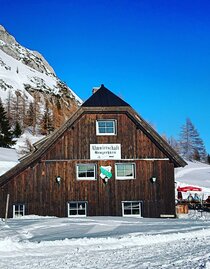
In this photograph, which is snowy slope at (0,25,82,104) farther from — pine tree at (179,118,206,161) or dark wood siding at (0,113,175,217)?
dark wood siding at (0,113,175,217)

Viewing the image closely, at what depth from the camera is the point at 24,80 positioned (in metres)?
132

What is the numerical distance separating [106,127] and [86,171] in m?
2.85

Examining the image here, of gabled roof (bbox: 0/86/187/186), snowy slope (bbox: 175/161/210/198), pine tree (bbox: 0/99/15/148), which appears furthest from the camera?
pine tree (bbox: 0/99/15/148)

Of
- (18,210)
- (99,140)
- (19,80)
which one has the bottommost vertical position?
(18,210)

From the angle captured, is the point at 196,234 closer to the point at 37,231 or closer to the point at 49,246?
the point at 49,246

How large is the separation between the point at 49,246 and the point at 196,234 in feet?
12.7

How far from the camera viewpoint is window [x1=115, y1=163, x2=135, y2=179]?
73.7ft

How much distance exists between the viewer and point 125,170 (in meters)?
22.5

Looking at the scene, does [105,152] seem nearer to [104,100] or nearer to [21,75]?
[104,100]

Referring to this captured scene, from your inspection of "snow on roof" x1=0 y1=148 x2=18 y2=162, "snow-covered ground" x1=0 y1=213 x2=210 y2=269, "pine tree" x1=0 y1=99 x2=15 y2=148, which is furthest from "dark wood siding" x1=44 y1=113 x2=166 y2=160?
"pine tree" x1=0 y1=99 x2=15 y2=148

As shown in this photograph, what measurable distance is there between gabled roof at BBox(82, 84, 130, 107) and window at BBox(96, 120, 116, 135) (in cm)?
100

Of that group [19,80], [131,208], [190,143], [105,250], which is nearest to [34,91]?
[19,80]

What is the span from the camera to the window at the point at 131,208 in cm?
2205

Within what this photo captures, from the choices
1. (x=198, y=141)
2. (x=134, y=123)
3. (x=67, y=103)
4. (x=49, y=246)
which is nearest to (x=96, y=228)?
(x=49, y=246)
